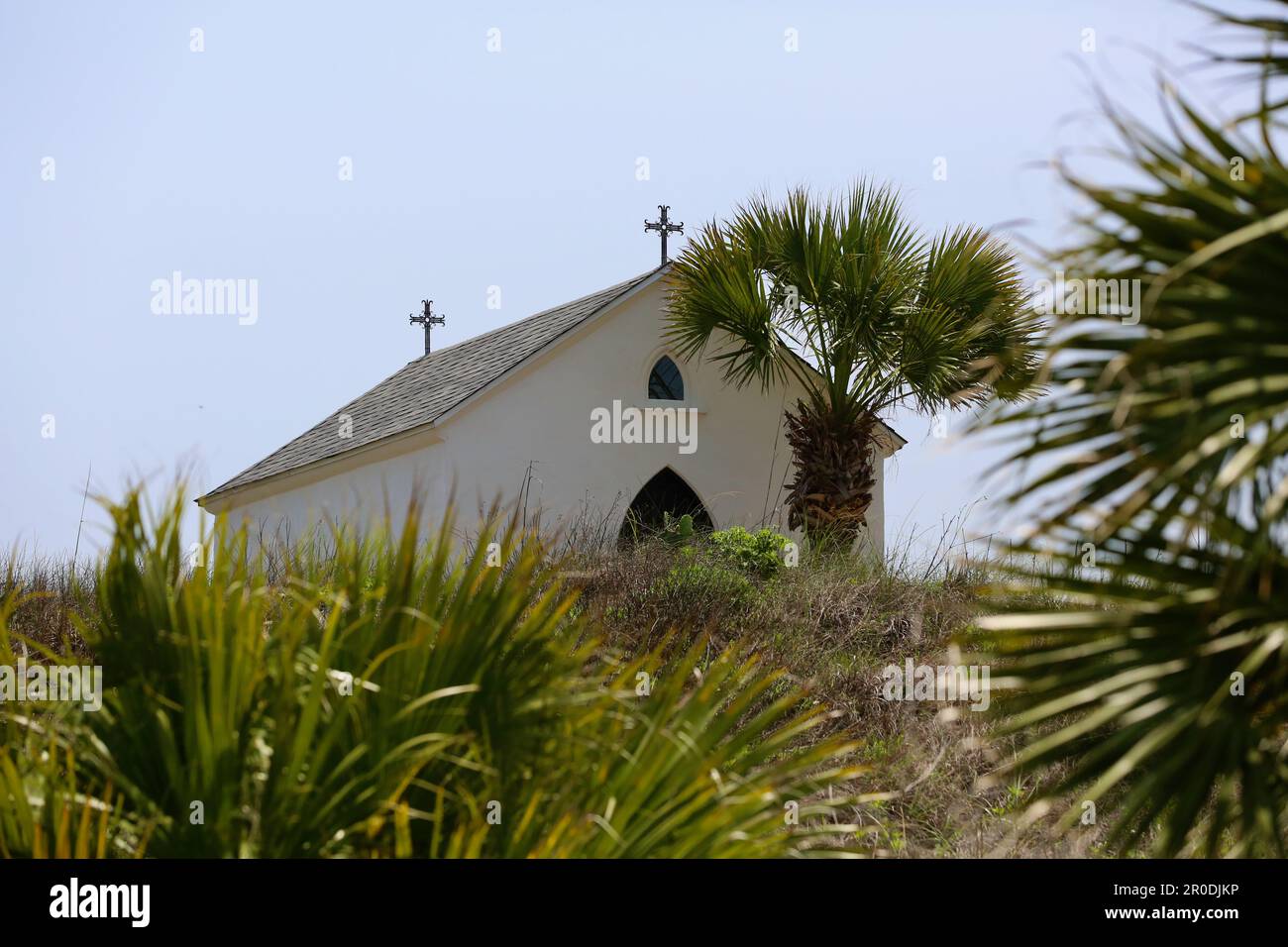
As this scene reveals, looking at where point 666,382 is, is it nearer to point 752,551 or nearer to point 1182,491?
point 752,551

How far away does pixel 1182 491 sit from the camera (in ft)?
11.9

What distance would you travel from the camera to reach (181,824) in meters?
4.25

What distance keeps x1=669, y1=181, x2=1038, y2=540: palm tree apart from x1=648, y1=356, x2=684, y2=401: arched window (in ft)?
10.7

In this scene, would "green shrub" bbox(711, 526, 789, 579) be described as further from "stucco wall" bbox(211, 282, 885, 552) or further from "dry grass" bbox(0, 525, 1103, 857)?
"stucco wall" bbox(211, 282, 885, 552)

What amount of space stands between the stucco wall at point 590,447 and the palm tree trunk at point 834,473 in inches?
106

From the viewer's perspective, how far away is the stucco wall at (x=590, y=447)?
1923cm

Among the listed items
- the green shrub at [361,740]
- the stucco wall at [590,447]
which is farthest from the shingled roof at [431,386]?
the green shrub at [361,740]

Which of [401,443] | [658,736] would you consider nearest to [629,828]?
[658,736]

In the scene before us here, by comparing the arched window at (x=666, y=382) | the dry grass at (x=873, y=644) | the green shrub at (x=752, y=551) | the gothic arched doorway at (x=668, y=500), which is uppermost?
the arched window at (x=666, y=382)

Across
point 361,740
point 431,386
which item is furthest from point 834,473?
point 361,740

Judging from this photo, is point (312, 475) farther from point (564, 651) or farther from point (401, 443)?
point (564, 651)

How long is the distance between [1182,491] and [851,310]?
41.3 feet

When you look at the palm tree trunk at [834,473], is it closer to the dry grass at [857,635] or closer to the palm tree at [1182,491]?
the dry grass at [857,635]
